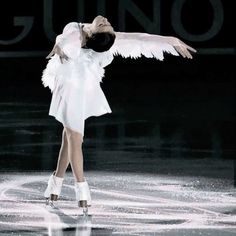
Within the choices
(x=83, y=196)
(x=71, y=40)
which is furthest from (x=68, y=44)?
(x=83, y=196)

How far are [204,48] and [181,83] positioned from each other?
4.11 ft

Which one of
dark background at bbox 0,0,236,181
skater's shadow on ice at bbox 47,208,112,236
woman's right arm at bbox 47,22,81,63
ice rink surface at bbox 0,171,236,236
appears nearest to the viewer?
skater's shadow on ice at bbox 47,208,112,236

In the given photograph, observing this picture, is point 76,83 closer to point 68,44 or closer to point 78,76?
point 78,76

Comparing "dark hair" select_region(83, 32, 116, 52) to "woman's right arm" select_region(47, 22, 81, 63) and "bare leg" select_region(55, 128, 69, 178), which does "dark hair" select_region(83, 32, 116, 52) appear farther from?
"bare leg" select_region(55, 128, 69, 178)

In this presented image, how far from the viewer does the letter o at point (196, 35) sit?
1838 centimetres

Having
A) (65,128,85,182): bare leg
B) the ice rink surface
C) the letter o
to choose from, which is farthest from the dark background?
(65,128,85,182): bare leg

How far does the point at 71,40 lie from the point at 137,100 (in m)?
7.94

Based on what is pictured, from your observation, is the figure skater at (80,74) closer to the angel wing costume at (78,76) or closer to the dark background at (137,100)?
the angel wing costume at (78,76)

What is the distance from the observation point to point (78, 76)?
7.23 meters

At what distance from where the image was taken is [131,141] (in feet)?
36.4

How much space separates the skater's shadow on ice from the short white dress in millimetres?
579

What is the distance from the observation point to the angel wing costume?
717 cm

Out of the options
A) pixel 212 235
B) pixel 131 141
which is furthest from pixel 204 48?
pixel 212 235

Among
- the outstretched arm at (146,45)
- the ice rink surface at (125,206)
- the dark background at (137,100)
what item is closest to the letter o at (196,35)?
the dark background at (137,100)
